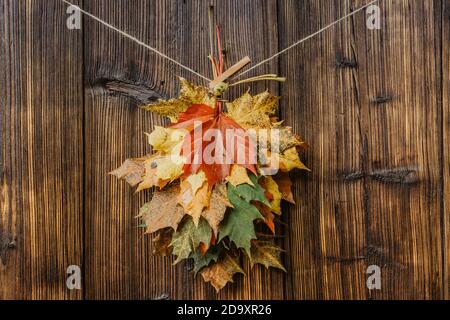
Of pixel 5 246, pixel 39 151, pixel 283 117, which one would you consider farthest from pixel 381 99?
pixel 5 246

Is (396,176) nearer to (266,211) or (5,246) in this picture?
(266,211)

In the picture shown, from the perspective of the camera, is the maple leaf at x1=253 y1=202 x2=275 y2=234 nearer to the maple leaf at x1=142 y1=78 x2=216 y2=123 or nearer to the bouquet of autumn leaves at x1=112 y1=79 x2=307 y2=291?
the bouquet of autumn leaves at x1=112 y1=79 x2=307 y2=291

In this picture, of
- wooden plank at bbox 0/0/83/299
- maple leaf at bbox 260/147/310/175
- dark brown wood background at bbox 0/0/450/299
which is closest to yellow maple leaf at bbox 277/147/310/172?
maple leaf at bbox 260/147/310/175

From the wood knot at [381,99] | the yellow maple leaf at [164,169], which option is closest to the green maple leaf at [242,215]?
the yellow maple leaf at [164,169]

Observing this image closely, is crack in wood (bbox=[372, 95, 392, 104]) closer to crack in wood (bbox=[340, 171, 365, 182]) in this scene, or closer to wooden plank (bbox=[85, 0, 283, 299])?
crack in wood (bbox=[340, 171, 365, 182])

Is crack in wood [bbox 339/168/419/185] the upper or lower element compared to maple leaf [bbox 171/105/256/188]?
lower

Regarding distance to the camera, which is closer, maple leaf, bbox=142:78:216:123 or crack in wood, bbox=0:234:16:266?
maple leaf, bbox=142:78:216:123

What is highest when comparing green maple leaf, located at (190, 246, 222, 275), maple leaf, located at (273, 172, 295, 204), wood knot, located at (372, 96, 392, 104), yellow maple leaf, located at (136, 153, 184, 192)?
wood knot, located at (372, 96, 392, 104)
